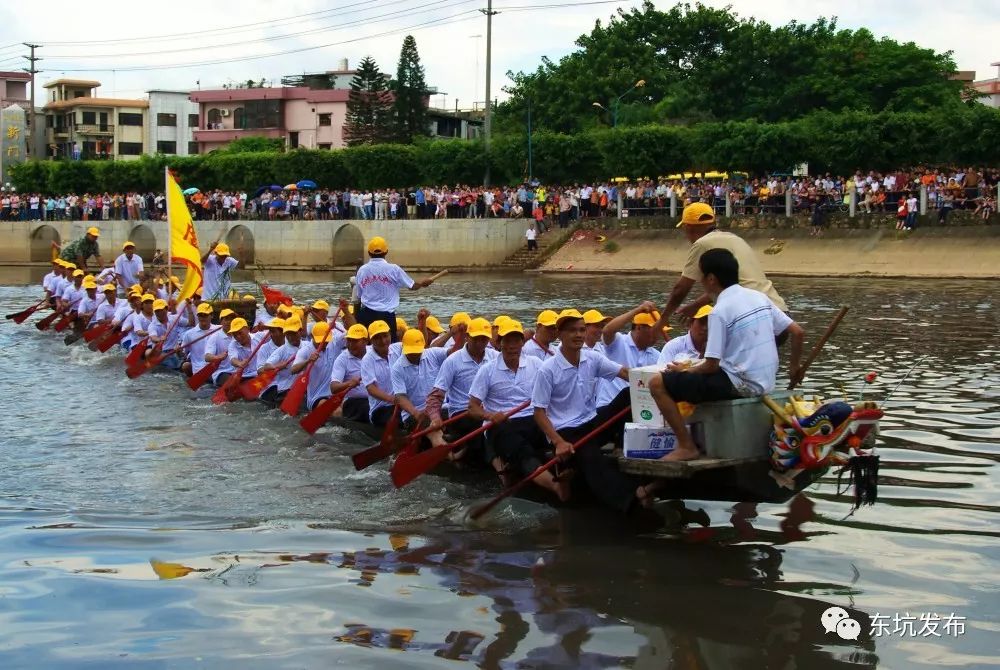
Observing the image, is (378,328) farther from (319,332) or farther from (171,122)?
(171,122)

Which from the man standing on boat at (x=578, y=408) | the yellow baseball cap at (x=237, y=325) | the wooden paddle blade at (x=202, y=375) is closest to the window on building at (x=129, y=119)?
the wooden paddle blade at (x=202, y=375)

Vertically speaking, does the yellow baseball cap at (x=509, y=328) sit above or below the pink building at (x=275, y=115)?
below

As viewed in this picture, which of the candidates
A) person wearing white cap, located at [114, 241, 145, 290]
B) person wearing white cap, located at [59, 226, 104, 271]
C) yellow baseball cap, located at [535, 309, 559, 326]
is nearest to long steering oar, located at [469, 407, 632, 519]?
yellow baseball cap, located at [535, 309, 559, 326]

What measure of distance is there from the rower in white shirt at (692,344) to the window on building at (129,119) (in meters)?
87.1

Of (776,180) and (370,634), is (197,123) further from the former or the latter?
(370,634)

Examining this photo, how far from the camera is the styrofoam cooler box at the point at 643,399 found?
311 inches

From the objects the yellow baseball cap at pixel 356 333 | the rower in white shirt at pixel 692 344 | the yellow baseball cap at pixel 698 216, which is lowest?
the yellow baseball cap at pixel 356 333

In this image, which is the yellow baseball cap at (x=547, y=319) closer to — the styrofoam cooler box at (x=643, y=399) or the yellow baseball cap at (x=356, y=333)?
the styrofoam cooler box at (x=643, y=399)

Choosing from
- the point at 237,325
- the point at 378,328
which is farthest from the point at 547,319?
the point at 237,325

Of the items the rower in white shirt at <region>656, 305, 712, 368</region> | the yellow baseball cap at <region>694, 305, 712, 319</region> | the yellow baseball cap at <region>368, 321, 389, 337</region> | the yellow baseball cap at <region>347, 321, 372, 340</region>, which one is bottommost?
the yellow baseball cap at <region>347, 321, 372, 340</region>

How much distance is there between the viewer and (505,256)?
130ft

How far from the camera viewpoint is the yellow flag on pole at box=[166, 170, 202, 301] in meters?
17.3

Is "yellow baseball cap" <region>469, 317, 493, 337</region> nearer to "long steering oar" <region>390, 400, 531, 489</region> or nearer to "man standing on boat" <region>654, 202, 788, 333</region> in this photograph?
"long steering oar" <region>390, 400, 531, 489</region>

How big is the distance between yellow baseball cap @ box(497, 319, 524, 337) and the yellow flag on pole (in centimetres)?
905
